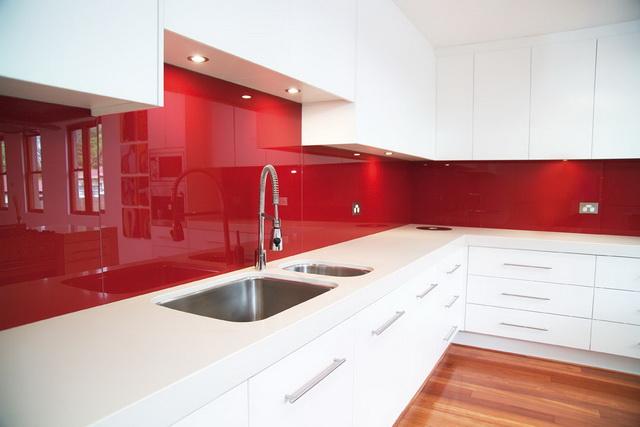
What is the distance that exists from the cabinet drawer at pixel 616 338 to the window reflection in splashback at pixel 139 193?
7.21 ft

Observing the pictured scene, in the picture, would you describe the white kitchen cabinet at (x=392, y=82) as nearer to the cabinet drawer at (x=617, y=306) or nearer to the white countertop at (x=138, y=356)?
the white countertop at (x=138, y=356)

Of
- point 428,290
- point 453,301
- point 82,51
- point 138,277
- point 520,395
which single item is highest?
point 82,51

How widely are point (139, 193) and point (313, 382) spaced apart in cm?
80

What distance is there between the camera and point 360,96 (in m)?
2.03

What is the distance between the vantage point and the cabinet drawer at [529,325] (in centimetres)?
289

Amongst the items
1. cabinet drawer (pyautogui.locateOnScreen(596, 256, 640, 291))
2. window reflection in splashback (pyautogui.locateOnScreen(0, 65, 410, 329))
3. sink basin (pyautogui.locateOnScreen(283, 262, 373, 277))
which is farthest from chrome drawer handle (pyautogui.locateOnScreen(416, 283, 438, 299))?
cabinet drawer (pyautogui.locateOnScreen(596, 256, 640, 291))

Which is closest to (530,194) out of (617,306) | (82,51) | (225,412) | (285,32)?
(617,306)

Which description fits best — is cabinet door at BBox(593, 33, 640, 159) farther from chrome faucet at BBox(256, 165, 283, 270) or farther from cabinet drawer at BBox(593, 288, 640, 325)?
chrome faucet at BBox(256, 165, 283, 270)

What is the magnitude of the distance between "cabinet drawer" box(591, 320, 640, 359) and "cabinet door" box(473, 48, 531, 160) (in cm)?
131

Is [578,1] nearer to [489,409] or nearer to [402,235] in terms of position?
[402,235]

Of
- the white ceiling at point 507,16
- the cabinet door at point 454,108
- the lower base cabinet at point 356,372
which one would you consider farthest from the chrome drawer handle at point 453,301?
the white ceiling at point 507,16

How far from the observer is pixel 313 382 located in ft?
3.90

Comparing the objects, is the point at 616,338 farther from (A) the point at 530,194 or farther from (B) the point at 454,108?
(B) the point at 454,108

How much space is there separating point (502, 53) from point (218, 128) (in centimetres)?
255
